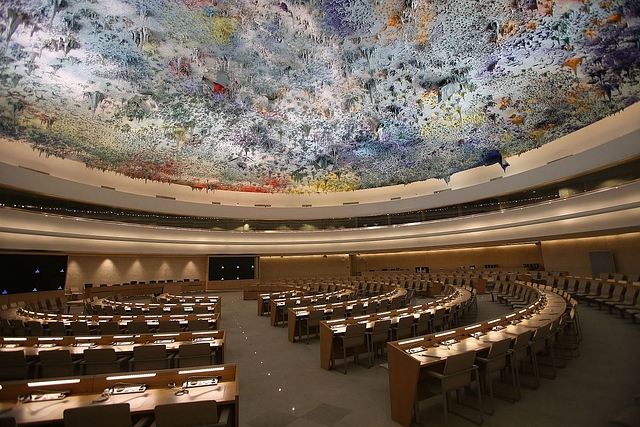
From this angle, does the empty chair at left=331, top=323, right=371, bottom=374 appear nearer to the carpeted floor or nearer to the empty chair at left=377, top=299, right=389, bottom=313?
the carpeted floor

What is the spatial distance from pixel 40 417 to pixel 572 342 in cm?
828

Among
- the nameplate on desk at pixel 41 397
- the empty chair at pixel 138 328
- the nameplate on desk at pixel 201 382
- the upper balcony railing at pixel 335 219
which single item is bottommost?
the empty chair at pixel 138 328

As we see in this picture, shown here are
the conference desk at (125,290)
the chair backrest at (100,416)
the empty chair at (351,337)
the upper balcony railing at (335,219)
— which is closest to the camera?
the chair backrest at (100,416)

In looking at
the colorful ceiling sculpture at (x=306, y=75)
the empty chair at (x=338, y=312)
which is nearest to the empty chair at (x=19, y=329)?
the colorful ceiling sculpture at (x=306, y=75)

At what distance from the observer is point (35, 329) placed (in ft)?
21.2

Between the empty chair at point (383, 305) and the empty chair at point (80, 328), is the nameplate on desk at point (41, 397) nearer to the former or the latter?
the empty chair at point (80, 328)

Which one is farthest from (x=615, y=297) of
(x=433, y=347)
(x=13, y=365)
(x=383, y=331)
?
(x=13, y=365)

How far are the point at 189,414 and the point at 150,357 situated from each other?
8.14 ft

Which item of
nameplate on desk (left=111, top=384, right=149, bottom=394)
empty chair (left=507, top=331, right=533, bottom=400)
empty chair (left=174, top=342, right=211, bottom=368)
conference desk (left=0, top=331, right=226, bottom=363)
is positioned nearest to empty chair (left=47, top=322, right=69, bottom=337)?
conference desk (left=0, top=331, right=226, bottom=363)

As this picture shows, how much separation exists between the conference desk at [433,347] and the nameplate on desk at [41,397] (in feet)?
11.4

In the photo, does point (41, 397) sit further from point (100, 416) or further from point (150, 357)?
point (150, 357)

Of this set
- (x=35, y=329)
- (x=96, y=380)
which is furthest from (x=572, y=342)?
(x=35, y=329)

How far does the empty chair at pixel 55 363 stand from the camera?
430 cm

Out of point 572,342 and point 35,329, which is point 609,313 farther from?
point 35,329
